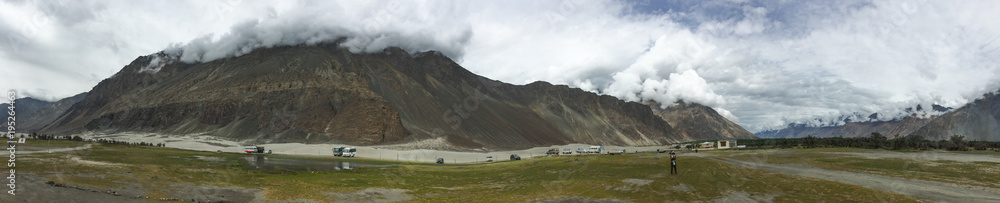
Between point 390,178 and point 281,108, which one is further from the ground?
point 281,108

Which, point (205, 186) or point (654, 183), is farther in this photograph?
point (205, 186)

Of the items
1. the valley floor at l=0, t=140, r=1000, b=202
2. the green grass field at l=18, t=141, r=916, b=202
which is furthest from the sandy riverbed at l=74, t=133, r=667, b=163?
the valley floor at l=0, t=140, r=1000, b=202

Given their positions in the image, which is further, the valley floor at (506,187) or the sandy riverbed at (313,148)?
the sandy riverbed at (313,148)

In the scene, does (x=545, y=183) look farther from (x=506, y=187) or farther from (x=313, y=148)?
(x=313, y=148)

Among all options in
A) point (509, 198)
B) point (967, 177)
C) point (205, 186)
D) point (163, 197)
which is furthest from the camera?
point (967, 177)

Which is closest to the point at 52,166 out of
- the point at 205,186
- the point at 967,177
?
the point at 205,186

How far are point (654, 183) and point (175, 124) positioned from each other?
220 meters

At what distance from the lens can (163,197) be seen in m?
29.9

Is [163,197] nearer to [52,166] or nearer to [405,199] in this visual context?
[405,199]

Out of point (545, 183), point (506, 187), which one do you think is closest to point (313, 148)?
point (506, 187)

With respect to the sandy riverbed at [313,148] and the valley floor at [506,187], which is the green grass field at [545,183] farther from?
the sandy riverbed at [313,148]

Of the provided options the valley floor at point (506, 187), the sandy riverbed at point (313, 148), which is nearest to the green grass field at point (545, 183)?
the valley floor at point (506, 187)

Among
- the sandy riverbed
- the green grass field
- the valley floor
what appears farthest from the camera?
the sandy riverbed

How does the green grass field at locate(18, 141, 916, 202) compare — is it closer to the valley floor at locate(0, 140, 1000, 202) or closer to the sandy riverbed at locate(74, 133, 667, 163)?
the valley floor at locate(0, 140, 1000, 202)
